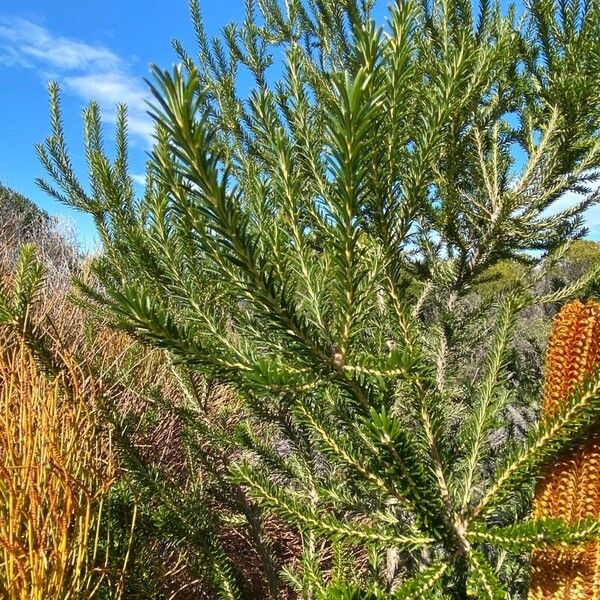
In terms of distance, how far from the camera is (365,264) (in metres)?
1.06

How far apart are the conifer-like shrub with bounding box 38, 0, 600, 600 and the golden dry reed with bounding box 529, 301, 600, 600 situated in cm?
4

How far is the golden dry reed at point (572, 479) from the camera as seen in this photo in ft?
3.01

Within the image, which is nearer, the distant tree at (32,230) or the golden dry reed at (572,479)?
the golden dry reed at (572,479)

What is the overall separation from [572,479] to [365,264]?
56 centimetres

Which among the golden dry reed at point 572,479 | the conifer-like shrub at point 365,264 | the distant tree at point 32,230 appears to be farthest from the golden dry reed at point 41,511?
the distant tree at point 32,230

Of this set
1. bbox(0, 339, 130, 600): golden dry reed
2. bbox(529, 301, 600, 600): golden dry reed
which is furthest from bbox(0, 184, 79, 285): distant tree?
bbox(529, 301, 600, 600): golden dry reed

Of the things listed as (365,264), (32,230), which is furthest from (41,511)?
(32,230)

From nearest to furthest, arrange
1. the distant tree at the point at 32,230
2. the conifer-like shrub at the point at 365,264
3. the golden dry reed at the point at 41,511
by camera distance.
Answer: the conifer-like shrub at the point at 365,264 < the golden dry reed at the point at 41,511 < the distant tree at the point at 32,230

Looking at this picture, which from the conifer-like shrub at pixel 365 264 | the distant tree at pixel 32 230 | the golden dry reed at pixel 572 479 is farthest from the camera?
the distant tree at pixel 32 230

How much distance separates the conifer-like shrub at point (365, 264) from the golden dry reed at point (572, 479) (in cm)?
4

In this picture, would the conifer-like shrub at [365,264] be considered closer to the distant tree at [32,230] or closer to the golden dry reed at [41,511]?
the golden dry reed at [41,511]

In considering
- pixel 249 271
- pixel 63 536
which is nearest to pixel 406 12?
pixel 249 271

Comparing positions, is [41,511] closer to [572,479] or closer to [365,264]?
[365,264]

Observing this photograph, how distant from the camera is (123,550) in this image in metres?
2.57
